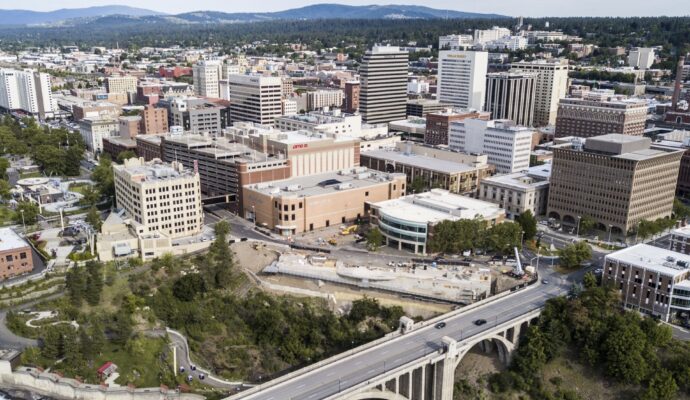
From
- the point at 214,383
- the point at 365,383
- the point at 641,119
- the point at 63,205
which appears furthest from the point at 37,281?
the point at 641,119

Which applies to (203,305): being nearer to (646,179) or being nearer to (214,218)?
(214,218)

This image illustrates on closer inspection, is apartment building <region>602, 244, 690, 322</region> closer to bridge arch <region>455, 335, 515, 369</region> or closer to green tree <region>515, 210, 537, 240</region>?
bridge arch <region>455, 335, 515, 369</region>

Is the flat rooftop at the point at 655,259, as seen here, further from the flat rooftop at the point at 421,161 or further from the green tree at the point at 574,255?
the flat rooftop at the point at 421,161

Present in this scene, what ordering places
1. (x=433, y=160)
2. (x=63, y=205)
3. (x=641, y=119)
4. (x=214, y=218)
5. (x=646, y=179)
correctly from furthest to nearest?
(x=641, y=119) → (x=433, y=160) → (x=63, y=205) → (x=214, y=218) → (x=646, y=179)

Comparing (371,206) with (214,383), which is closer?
(214,383)

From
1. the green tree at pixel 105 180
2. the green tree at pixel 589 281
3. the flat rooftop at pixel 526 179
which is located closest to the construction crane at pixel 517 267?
the green tree at pixel 589 281

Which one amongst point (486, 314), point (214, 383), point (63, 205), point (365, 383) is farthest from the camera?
point (63, 205)

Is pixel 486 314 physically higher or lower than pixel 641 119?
lower
